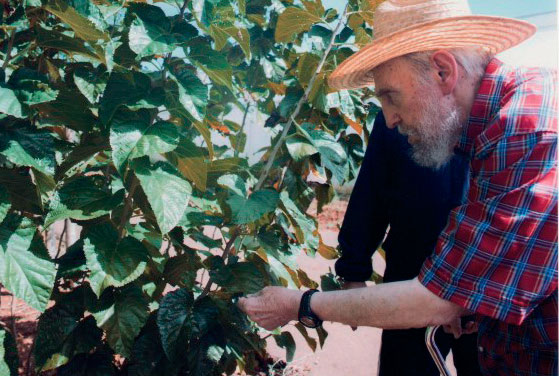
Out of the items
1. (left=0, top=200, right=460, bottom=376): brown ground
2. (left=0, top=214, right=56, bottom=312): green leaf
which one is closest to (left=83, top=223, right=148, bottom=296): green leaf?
(left=0, top=214, right=56, bottom=312): green leaf

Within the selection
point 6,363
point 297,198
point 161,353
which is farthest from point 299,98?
point 6,363

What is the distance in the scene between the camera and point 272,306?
1502 millimetres

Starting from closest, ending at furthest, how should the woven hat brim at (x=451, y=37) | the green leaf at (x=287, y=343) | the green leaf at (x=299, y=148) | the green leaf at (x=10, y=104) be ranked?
the green leaf at (x=10, y=104), the woven hat brim at (x=451, y=37), the green leaf at (x=299, y=148), the green leaf at (x=287, y=343)

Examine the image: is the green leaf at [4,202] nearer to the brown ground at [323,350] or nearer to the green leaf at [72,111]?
the green leaf at [72,111]

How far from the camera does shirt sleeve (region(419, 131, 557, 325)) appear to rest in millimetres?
999

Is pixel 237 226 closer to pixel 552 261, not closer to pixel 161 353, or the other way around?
pixel 161 353

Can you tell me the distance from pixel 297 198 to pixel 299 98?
0.40 m

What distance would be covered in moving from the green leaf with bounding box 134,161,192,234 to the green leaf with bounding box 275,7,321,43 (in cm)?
75

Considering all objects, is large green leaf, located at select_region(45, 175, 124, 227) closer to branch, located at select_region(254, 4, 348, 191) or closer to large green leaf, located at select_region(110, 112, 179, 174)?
large green leaf, located at select_region(110, 112, 179, 174)

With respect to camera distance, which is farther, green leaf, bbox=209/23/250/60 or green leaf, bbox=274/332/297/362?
green leaf, bbox=274/332/297/362

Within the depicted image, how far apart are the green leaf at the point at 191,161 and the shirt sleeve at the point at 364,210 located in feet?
2.01

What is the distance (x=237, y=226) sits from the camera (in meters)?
1.70

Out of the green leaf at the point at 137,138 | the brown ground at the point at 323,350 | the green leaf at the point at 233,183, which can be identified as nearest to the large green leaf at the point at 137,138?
the green leaf at the point at 137,138

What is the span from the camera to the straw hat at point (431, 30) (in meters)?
1.29
